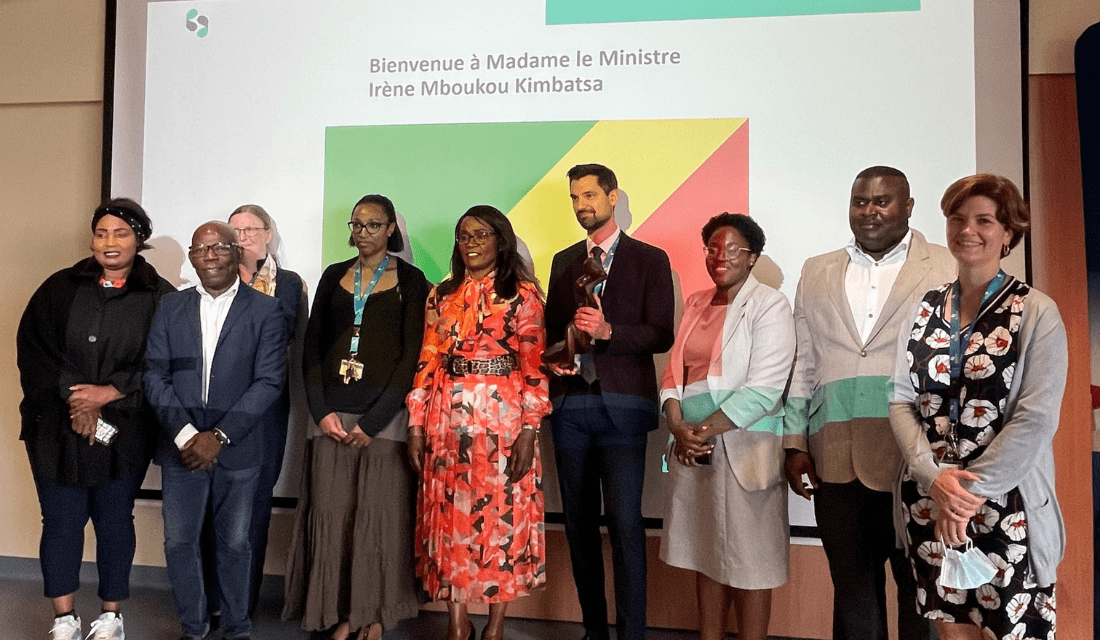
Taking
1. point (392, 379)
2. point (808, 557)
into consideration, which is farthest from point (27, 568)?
point (808, 557)

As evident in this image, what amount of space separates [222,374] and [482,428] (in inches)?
41.9

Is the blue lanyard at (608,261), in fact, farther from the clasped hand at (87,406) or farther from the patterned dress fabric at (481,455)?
the clasped hand at (87,406)

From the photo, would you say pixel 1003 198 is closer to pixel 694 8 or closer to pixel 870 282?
pixel 870 282

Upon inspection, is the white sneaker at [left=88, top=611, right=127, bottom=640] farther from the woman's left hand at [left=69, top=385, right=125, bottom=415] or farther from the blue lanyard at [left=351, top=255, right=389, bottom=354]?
the blue lanyard at [left=351, top=255, right=389, bottom=354]

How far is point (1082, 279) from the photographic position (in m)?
3.38

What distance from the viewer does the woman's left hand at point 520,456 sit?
2.93 meters

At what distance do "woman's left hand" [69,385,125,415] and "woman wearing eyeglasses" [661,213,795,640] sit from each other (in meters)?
2.18

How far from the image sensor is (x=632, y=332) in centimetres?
304

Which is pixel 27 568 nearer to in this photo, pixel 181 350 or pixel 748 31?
pixel 181 350

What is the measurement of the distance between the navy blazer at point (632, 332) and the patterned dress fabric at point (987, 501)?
103 cm

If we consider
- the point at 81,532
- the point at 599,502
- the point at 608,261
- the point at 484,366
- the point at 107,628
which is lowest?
the point at 107,628

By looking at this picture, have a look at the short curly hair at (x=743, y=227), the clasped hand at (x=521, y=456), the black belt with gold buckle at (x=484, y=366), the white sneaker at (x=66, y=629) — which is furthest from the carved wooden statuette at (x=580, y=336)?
the white sneaker at (x=66, y=629)

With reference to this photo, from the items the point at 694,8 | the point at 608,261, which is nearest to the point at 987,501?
the point at 608,261

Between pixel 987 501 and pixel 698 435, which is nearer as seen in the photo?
pixel 987 501
